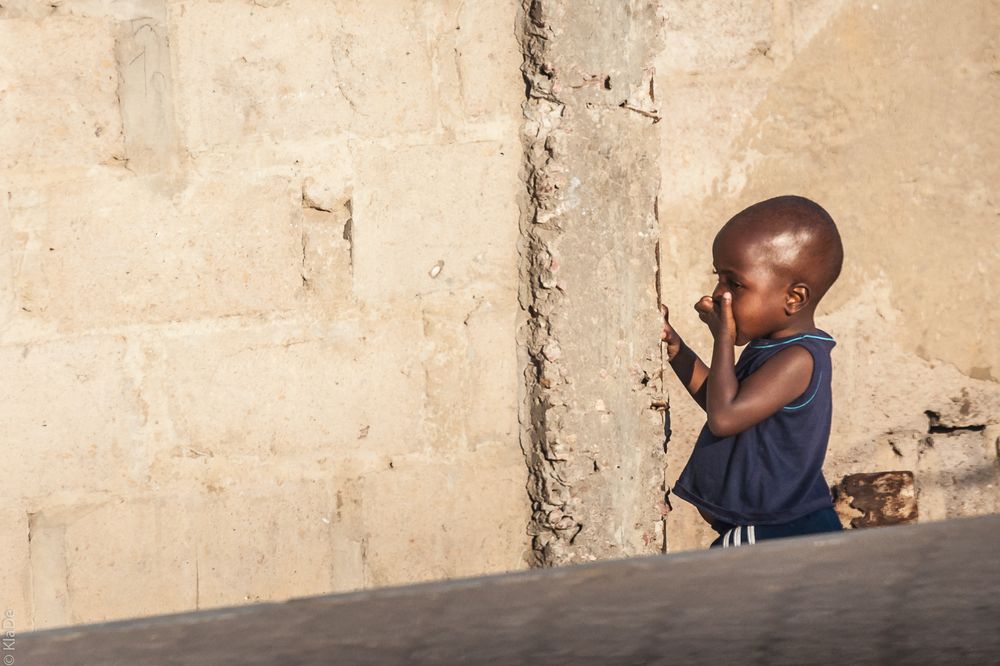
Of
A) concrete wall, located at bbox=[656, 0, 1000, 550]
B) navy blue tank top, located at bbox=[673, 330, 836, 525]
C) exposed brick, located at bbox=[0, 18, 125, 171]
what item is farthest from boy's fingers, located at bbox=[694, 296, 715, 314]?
exposed brick, located at bbox=[0, 18, 125, 171]

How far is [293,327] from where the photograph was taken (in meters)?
2.32

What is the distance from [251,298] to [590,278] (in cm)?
75

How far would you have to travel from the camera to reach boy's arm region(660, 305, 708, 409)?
2.59 meters

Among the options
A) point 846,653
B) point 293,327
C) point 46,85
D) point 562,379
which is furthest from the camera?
point 562,379

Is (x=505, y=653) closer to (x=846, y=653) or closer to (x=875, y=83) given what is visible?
(x=846, y=653)

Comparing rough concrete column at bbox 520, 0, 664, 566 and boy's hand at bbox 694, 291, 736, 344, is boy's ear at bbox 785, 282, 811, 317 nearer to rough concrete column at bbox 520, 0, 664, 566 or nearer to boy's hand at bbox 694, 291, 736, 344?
boy's hand at bbox 694, 291, 736, 344

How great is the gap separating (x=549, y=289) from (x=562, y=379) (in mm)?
207

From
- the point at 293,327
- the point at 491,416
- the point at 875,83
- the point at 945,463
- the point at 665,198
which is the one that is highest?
the point at 875,83

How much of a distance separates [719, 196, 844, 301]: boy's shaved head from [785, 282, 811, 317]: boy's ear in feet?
0.05

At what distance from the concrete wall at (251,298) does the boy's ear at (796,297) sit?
606 millimetres

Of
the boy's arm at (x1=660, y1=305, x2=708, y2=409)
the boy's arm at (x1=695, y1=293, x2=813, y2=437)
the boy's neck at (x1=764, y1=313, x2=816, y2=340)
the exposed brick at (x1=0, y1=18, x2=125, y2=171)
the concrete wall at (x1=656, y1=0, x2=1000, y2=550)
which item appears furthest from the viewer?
the concrete wall at (x1=656, y1=0, x2=1000, y2=550)

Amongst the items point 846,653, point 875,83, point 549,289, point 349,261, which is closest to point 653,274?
point 549,289

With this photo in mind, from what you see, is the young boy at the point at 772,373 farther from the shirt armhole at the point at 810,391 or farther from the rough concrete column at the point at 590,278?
the rough concrete column at the point at 590,278

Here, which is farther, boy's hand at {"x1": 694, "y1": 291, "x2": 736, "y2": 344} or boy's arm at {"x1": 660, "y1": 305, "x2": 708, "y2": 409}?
boy's arm at {"x1": 660, "y1": 305, "x2": 708, "y2": 409}
